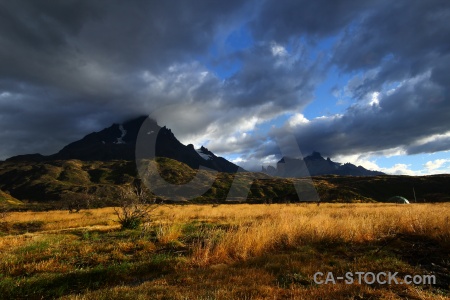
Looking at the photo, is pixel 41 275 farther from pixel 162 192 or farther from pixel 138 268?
pixel 162 192

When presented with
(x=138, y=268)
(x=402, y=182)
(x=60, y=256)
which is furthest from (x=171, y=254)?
(x=402, y=182)

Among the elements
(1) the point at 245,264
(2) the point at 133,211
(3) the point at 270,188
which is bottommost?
(1) the point at 245,264

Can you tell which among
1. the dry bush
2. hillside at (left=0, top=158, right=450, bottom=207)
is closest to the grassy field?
the dry bush

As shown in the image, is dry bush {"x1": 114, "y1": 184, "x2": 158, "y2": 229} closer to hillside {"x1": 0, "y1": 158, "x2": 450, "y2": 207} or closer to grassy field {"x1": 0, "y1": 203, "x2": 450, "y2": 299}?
grassy field {"x1": 0, "y1": 203, "x2": 450, "y2": 299}

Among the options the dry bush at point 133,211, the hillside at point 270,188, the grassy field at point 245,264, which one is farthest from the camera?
the hillside at point 270,188

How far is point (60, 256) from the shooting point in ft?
28.2

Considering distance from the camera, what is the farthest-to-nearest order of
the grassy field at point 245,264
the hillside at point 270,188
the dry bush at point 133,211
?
1. the hillside at point 270,188
2. the dry bush at point 133,211
3. the grassy field at point 245,264

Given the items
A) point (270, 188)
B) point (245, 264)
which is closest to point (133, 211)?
point (245, 264)

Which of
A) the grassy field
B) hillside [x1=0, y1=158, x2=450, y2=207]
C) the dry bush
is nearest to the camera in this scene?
the grassy field

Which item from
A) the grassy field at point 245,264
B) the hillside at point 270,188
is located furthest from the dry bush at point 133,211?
the hillside at point 270,188

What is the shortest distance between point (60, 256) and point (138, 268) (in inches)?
117

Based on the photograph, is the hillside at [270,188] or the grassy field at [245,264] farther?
the hillside at [270,188]

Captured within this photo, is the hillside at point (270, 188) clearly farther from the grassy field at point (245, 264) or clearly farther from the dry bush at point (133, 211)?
the grassy field at point (245, 264)

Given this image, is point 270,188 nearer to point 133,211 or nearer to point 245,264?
point 133,211
